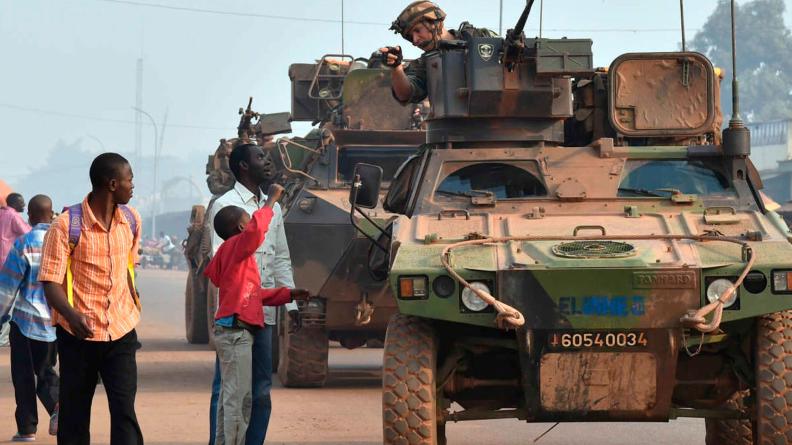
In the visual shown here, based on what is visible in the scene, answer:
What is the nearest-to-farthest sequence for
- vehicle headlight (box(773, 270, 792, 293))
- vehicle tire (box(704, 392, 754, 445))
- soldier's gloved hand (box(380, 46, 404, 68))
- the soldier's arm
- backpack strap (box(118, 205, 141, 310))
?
backpack strap (box(118, 205, 141, 310)) < vehicle headlight (box(773, 270, 792, 293)) < vehicle tire (box(704, 392, 754, 445)) < soldier's gloved hand (box(380, 46, 404, 68)) < the soldier's arm

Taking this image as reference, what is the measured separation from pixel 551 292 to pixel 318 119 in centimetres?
1086

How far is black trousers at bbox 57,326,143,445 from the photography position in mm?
7055

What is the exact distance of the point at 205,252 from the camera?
56.5 feet

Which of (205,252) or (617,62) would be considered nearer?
(617,62)

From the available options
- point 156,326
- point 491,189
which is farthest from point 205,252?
point 491,189

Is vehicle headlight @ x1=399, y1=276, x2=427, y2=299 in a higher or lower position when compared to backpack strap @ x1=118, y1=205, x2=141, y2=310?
lower

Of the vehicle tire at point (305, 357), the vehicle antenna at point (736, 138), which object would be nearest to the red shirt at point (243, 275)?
the vehicle antenna at point (736, 138)

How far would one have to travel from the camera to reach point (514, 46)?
9.51 metres

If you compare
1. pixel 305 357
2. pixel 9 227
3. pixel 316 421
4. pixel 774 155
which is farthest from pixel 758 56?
pixel 316 421

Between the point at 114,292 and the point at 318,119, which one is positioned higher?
the point at 318,119

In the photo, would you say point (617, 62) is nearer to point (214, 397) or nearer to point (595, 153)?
point (595, 153)

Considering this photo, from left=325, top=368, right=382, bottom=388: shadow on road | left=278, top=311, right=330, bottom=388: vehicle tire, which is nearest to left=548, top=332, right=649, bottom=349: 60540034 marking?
left=278, top=311, right=330, bottom=388: vehicle tire

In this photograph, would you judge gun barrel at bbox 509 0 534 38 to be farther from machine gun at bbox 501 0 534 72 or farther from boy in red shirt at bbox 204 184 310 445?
boy in red shirt at bbox 204 184 310 445

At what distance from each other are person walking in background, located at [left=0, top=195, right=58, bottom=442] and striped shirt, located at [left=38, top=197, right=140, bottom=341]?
2.60 metres
